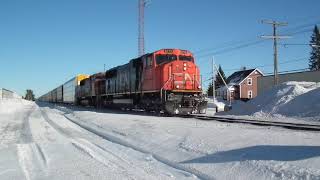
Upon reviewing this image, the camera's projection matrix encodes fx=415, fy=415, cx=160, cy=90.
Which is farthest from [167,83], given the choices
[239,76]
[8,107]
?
[239,76]

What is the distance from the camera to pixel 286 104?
26.0 meters

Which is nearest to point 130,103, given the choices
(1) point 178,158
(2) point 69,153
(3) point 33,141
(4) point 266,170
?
(3) point 33,141

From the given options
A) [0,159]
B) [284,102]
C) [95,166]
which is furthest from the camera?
[284,102]

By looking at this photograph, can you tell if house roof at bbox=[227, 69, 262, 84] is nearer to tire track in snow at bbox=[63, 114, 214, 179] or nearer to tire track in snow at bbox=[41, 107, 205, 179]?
tire track in snow at bbox=[63, 114, 214, 179]

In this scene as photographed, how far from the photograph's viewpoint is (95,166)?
808 centimetres

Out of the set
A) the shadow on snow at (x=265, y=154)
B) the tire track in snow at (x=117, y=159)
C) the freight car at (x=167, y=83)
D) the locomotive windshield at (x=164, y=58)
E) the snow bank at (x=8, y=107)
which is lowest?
the tire track in snow at (x=117, y=159)

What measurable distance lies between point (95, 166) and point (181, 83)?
1536 cm

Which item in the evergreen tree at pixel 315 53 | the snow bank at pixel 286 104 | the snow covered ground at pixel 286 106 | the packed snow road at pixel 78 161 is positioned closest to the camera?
the packed snow road at pixel 78 161

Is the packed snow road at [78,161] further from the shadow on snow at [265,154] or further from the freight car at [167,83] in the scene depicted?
the freight car at [167,83]

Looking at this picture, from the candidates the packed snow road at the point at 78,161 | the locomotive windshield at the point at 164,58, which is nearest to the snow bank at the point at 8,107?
the locomotive windshield at the point at 164,58

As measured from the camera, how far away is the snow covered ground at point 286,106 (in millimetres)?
23036

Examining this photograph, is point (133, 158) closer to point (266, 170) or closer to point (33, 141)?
point (266, 170)

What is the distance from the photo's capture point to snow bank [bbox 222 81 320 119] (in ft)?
78.5

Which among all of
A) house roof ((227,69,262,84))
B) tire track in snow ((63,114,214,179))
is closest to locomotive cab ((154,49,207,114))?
tire track in snow ((63,114,214,179))
